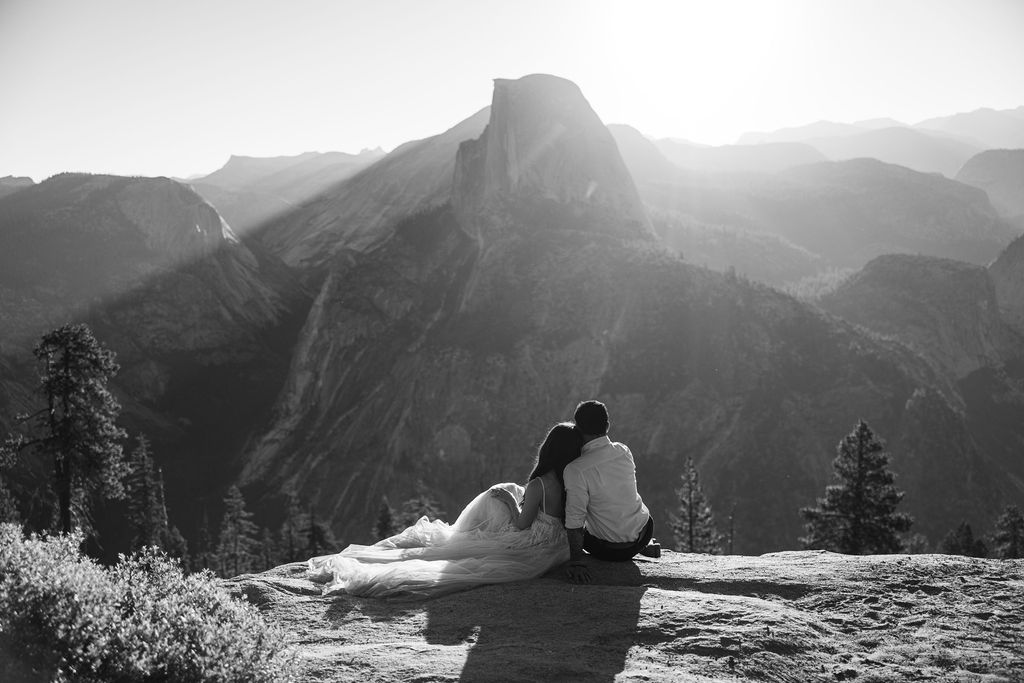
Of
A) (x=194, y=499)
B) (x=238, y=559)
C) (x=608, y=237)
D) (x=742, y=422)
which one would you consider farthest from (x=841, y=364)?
(x=194, y=499)

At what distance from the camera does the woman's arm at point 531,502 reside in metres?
7.82

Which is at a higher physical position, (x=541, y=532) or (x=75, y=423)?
(x=75, y=423)

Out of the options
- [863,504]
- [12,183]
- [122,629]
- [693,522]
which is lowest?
[693,522]

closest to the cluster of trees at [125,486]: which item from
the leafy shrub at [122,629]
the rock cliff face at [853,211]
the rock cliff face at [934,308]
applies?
the leafy shrub at [122,629]

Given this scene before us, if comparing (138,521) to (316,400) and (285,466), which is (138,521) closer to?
(285,466)

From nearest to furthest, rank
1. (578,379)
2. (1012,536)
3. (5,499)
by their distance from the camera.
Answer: (5,499), (1012,536), (578,379)

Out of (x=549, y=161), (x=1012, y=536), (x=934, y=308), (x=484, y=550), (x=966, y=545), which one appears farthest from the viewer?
(x=934, y=308)

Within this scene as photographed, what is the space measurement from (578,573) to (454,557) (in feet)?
5.51

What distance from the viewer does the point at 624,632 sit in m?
5.84

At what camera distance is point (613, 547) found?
7867mm

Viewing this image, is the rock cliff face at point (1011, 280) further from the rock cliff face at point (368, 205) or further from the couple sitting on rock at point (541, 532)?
the couple sitting on rock at point (541, 532)

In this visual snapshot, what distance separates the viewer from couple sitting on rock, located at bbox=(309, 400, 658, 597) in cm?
734

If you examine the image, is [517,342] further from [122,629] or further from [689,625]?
[122,629]

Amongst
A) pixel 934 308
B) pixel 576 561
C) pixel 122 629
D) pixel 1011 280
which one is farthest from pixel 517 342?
pixel 1011 280
